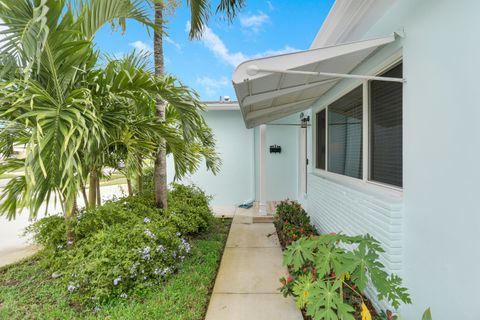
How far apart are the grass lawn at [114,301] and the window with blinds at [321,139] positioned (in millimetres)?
3472

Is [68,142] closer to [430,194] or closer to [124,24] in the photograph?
[124,24]

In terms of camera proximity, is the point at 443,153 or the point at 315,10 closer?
the point at 443,153

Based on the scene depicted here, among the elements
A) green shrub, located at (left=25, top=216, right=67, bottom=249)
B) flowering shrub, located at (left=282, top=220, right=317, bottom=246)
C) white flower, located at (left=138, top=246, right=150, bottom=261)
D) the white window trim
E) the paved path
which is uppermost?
the white window trim

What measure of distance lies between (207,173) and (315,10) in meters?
7.86

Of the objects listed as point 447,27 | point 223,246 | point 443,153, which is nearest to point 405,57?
point 447,27

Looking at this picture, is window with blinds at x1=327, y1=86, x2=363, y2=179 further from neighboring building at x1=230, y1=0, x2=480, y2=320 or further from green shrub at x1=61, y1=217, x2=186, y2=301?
green shrub at x1=61, y1=217, x2=186, y2=301

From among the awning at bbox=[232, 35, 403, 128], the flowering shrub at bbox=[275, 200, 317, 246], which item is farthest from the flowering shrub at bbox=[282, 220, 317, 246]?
the awning at bbox=[232, 35, 403, 128]

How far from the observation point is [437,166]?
1.92 m

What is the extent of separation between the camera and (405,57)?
2314mm

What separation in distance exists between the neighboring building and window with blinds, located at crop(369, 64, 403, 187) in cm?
1

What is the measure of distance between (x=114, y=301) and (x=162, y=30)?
4.50 meters

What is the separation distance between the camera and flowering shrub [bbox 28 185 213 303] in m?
3.00

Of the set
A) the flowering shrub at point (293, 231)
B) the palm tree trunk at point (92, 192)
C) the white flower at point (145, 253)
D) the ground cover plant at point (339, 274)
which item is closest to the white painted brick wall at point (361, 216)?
the flowering shrub at point (293, 231)

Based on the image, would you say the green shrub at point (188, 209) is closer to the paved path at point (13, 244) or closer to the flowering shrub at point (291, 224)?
the paved path at point (13, 244)
